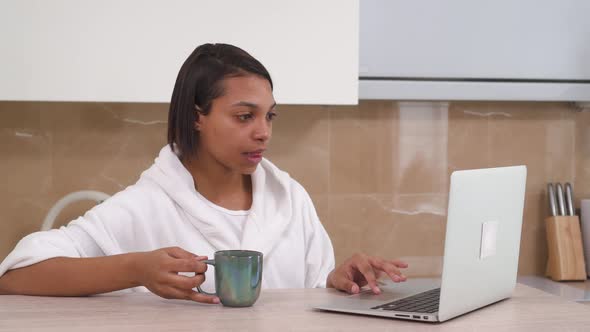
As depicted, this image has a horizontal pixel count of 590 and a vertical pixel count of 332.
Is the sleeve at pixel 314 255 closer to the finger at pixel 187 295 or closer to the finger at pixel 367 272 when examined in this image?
the finger at pixel 367 272

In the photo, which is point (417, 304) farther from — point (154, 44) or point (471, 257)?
point (154, 44)

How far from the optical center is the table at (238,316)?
45.4 inches

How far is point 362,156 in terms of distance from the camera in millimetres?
2629

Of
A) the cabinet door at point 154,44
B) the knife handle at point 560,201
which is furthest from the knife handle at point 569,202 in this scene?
the cabinet door at point 154,44

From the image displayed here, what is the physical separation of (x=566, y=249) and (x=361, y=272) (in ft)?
4.49

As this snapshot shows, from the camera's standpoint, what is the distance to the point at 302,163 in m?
2.58

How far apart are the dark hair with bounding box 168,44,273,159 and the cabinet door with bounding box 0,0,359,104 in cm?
42

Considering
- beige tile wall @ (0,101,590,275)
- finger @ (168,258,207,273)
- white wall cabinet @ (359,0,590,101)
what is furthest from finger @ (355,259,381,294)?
beige tile wall @ (0,101,590,275)

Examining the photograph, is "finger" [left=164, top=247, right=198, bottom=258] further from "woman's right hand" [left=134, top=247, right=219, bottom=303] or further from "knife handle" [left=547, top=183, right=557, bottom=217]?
"knife handle" [left=547, top=183, right=557, bottom=217]

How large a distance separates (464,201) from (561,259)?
1.56m

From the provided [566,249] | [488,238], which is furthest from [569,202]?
[488,238]

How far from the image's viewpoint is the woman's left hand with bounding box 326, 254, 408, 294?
1.44 m

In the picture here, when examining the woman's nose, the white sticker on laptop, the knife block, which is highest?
the woman's nose

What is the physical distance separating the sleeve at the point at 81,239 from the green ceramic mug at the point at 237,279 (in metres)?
0.35
